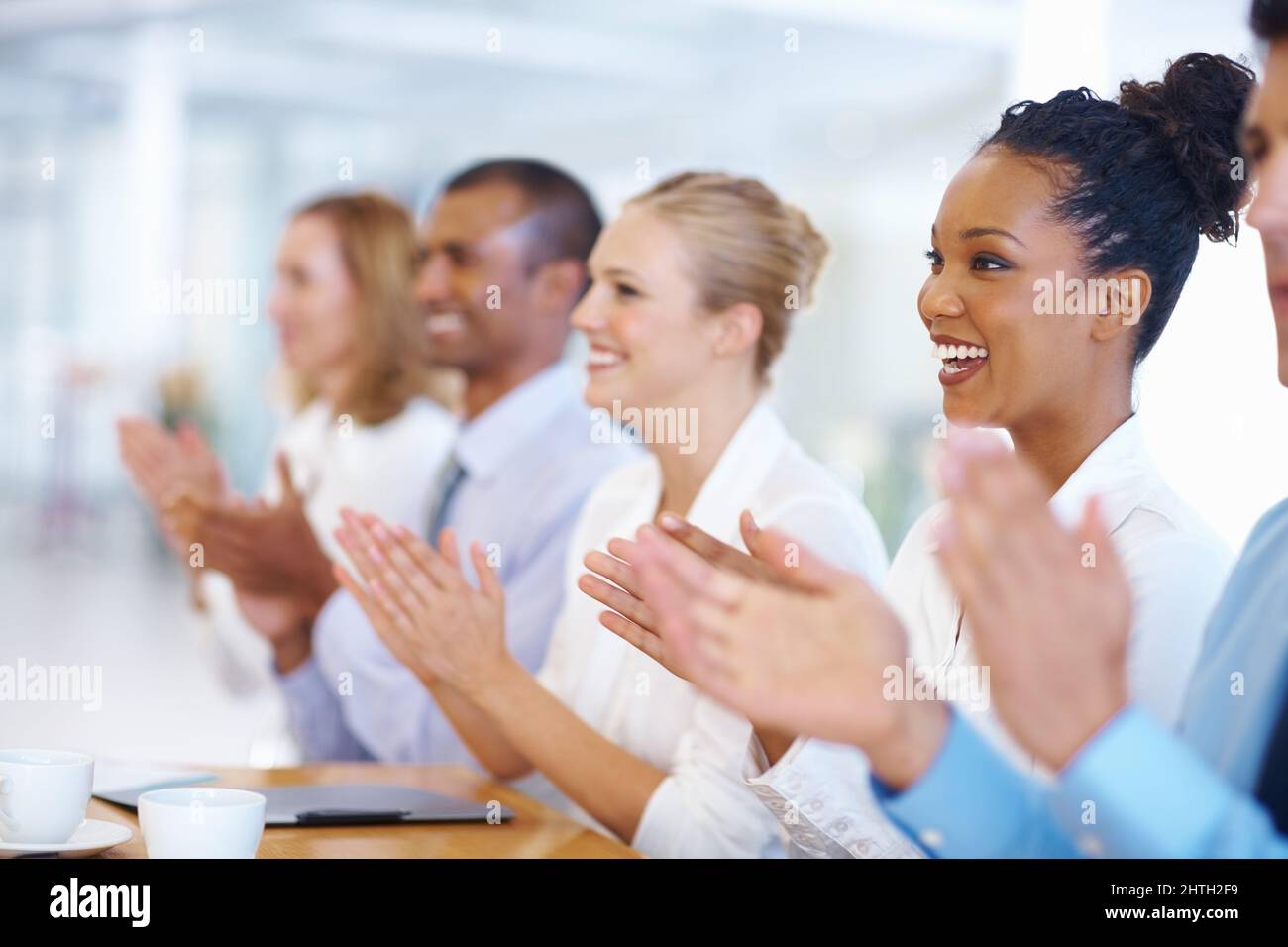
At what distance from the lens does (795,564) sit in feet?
3.36

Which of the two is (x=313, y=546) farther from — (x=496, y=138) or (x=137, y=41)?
(x=137, y=41)

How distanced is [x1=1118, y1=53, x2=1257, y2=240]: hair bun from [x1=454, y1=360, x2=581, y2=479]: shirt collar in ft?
4.93

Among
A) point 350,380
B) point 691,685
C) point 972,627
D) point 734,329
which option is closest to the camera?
point 972,627

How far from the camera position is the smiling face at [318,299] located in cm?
350

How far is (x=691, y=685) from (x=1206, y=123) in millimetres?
953

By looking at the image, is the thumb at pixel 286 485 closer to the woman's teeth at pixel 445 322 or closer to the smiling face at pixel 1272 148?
the woman's teeth at pixel 445 322

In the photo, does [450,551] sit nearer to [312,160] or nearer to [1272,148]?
[1272,148]

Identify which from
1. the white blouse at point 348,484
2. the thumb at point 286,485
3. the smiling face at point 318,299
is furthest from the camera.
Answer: the smiling face at point 318,299

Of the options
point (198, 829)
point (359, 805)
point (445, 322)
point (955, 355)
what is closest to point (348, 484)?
point (445, 322)

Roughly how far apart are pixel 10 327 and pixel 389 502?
828 centimetres

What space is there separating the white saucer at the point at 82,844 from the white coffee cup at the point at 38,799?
0.01 m

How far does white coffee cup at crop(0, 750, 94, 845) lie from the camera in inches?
50.5

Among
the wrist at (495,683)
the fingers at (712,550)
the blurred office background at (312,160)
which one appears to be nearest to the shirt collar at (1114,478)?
the fingers at (712,550)
